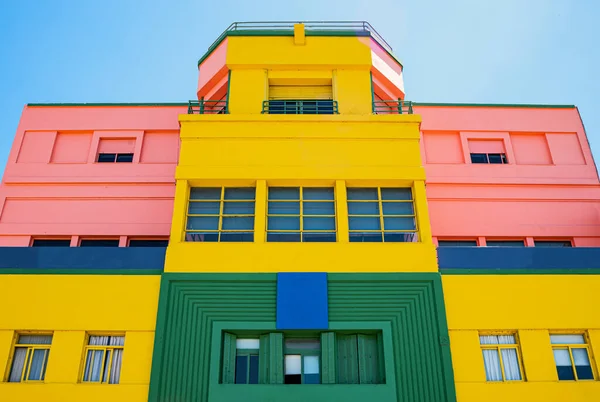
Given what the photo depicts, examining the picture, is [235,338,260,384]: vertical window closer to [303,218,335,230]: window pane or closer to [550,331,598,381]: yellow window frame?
[303,218,335,230]: window pane

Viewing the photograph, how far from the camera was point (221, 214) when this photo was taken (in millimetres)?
15125

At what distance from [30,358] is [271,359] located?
259 inches

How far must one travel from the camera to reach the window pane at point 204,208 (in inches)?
602

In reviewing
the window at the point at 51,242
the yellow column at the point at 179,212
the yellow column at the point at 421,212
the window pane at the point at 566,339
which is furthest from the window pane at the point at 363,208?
the window at the point at 51,242

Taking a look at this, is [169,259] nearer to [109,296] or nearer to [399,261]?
[109,296]

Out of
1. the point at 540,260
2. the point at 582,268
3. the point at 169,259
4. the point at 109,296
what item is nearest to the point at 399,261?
the point at 540,260

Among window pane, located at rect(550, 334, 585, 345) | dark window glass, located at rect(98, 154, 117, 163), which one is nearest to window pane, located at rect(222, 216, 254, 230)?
dark window glass, located at rect(98, 154, 117, 163)

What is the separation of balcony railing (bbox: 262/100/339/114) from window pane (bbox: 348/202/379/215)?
422 cm

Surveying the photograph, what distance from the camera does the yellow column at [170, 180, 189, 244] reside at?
1455 centimetres

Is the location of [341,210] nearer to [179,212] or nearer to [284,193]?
[284,193]

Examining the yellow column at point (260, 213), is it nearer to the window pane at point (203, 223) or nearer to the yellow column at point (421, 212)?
the window pane at point (203, 223)

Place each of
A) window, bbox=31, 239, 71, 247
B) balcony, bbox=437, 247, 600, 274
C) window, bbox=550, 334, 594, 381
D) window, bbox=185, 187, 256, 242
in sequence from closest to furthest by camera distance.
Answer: window, bbox=550, 334, 594, 381, balcony, bbox=437, 247, 600, 274, window, bbox=185, 187, 256, 242, window, bbox=31, 239, 71, 247

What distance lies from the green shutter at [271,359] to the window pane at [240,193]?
4.45 meters

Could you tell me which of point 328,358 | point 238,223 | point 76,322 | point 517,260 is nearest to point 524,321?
point 517,260
